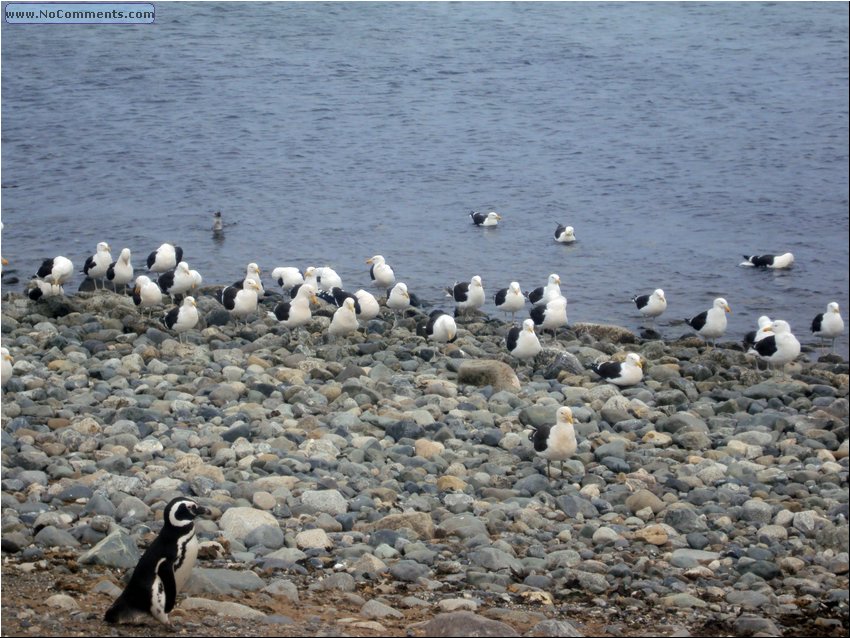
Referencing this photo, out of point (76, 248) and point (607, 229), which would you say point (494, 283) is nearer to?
point (607, 229)

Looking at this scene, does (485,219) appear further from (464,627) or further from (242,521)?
(464,627)

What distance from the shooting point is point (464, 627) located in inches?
263

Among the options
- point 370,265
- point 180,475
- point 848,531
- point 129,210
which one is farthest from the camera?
point 129,210

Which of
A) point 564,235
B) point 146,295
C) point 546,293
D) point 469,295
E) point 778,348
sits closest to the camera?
point 778,348

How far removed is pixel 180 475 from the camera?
10172 mm

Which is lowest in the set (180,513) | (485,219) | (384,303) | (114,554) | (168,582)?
(384,303)

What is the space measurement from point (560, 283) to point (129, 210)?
11571mm

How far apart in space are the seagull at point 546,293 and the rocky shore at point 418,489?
3279 millimetres

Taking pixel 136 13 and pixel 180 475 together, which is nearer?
pixel 180 475

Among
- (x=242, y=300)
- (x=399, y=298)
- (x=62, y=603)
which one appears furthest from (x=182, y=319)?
(x=62, y=603)

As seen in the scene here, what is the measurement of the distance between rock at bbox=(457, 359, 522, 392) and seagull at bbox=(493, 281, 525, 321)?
4377 millimetres

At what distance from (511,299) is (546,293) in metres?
1.14

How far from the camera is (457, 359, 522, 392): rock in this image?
13914mm

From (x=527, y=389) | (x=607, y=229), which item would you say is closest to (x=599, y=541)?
(x=527, y=389)
